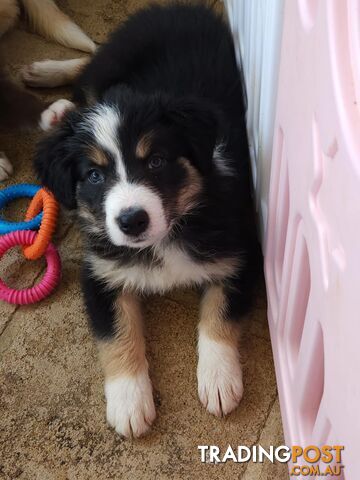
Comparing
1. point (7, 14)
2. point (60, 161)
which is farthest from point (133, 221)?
point (7, 14)

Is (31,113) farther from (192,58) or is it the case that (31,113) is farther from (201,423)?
(201,423)

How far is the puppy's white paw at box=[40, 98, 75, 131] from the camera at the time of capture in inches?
87.1

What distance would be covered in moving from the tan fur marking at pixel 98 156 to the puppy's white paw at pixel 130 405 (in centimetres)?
59

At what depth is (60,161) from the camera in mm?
1565

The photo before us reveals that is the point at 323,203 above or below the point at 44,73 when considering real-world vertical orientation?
above

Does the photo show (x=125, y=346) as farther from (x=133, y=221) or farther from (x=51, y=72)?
(x=51, y=72)

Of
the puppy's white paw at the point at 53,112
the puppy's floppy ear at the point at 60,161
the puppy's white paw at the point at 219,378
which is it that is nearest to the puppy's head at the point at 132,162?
the puppy's floppy ear at the point at 60,161

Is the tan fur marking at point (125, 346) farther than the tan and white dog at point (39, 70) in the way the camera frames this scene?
No

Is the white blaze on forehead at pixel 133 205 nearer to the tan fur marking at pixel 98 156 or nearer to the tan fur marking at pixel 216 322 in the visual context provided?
the tan fur marking at pixel 98 156

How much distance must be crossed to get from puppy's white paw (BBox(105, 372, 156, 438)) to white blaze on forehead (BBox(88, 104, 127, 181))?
0.57 meters

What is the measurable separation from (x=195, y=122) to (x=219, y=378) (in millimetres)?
684

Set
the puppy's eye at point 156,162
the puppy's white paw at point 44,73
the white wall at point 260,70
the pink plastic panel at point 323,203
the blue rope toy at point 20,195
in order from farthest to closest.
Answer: the puppy's white paw at point 44,73, the blue rope toy at point 20,195, the puppy's eye at point 156,162, the white wall at point 260,70, the pink plastic panel at point 323,203

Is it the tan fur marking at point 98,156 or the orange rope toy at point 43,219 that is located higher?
the tan fur marking at point 98,156

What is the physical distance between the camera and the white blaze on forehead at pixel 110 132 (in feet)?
4.83
